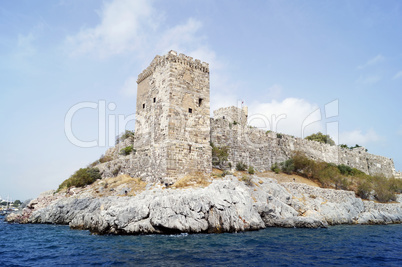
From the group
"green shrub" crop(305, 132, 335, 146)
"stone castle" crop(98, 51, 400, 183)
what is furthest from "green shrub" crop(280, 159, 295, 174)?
"green shrub" crop(305, 132, 335, 146)

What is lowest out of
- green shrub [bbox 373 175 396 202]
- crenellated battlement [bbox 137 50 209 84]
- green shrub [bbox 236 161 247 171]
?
green shrub [bbox 373 175 396 202]

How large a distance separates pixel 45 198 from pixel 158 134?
10.9 metres

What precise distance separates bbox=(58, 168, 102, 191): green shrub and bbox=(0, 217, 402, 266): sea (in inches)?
346

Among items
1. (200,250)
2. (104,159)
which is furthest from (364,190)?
(104,159)

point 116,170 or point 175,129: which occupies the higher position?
point 175,129

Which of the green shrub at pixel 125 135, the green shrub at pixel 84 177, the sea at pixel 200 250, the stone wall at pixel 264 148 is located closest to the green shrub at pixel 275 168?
the stone wall at pixel 264 148

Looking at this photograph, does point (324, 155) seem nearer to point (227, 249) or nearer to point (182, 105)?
point (182, 105)

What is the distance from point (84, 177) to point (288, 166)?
18.6 metres

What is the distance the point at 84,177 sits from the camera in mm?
22719

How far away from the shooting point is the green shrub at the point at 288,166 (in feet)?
87.4

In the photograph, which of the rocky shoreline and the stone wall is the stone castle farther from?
the rocky shoreline

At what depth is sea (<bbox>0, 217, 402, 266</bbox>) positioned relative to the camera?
866 cm

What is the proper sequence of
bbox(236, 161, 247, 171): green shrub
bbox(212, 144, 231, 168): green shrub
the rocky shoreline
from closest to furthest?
the rocky shoreline
bbox(212, 144, 231, 168): green shrub
bbox(236, 161, 247, 171): green shrub

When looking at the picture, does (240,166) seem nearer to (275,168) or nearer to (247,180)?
(247,180)
